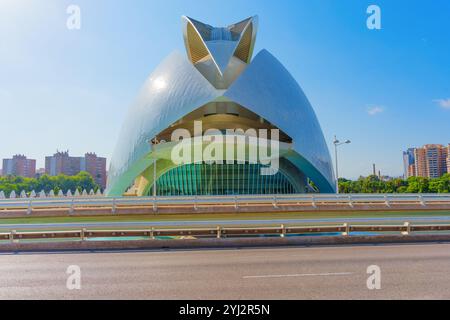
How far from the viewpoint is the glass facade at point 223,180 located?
29.8m

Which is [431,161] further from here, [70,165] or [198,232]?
[70,165]

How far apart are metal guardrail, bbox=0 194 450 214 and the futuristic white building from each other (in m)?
11.7

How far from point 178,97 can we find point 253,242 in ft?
67.3

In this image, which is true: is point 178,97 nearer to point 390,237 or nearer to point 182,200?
Result: point 182,200

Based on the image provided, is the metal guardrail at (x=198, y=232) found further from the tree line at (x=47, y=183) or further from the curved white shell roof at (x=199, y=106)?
the tree line at (x=47, y=183)

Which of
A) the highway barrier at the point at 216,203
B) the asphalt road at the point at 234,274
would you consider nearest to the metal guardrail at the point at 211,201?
the highway barrier at the point at 216,203

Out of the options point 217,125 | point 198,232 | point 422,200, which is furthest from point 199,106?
point 422,200

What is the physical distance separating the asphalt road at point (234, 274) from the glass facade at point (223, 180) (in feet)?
65.0

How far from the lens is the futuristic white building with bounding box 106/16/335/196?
28469 millimetres

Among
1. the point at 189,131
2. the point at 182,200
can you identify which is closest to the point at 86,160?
the point at 189,131

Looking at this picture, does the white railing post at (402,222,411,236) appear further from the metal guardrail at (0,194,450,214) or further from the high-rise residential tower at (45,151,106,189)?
the high-rise residential tower at (45,151,106,189)

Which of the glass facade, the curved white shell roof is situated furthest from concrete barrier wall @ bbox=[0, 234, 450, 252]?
the glass facade

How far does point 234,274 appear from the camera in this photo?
6.64m

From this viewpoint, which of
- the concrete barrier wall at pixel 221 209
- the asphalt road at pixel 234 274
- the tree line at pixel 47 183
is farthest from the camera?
the tree line at pixel 47 183
